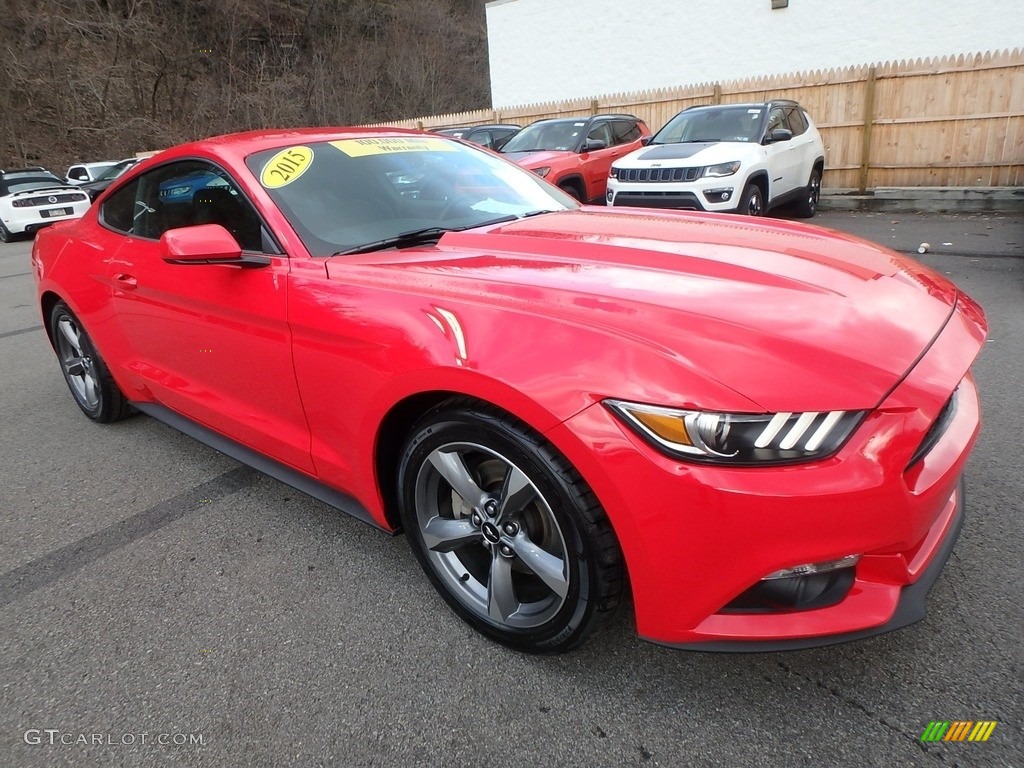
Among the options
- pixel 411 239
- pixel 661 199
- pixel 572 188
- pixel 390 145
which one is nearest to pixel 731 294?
pixel 411 239

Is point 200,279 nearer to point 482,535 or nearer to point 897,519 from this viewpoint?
point 482,535

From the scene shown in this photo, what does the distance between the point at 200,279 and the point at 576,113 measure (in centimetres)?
1498

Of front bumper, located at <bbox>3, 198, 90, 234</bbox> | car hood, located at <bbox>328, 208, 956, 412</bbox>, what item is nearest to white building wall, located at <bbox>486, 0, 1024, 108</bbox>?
front bumper, located at <bbox>3, 198, 90, 234</bbox>

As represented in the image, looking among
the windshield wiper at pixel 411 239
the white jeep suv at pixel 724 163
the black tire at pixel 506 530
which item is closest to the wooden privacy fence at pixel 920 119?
the white jeep suv at pixel 724 163

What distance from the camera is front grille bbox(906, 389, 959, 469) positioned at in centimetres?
164

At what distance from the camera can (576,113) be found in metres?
16.1

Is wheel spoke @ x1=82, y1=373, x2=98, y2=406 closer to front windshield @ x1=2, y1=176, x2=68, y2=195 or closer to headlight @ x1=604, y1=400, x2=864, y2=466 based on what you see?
headlight @ x1=604, y1=400, x2=864, y2=466

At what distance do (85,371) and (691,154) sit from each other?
7191mm

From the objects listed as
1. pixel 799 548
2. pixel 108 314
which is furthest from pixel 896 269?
pixel 108 314

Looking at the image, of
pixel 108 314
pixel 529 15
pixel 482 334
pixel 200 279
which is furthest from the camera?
pixel 529 15

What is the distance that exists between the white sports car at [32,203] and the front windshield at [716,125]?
39.6 ft

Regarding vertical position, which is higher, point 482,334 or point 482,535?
point 482,334

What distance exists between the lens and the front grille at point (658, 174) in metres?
8.46

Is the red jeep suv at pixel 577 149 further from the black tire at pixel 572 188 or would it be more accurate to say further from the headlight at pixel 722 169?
the headlight at pixel 722 169
